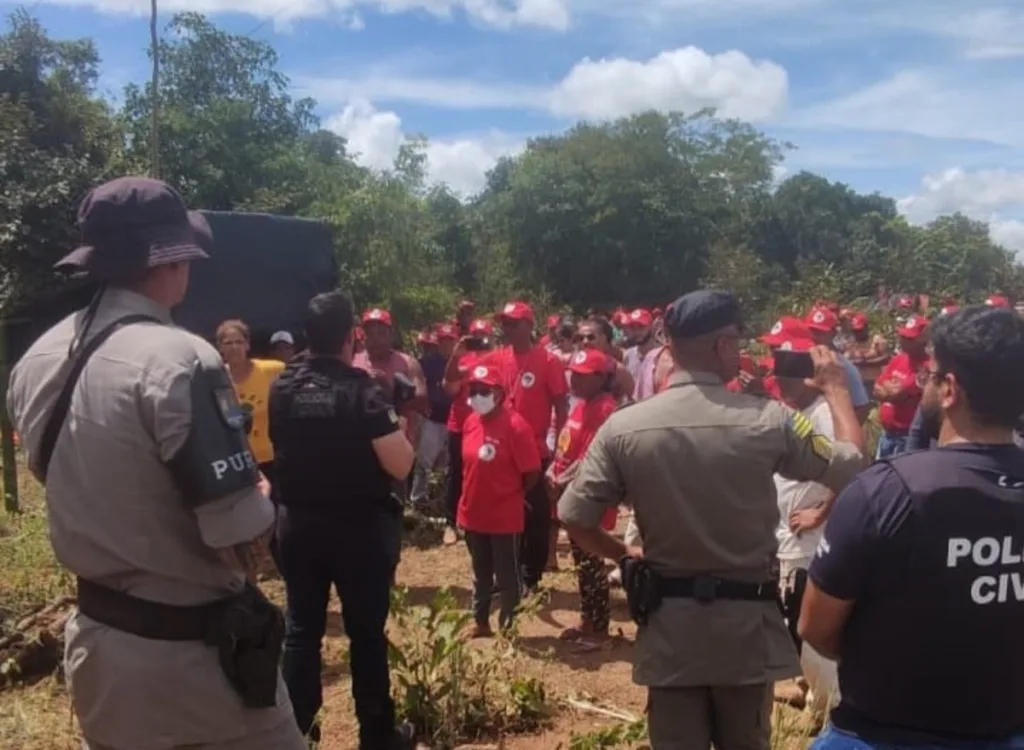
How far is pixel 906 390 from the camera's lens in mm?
7105

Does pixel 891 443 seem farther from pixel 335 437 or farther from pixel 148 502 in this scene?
pixel 148 502

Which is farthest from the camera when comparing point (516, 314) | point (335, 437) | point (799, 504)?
point (516, 314)

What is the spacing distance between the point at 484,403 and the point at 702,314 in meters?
3.02

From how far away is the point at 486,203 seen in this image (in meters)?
38.9

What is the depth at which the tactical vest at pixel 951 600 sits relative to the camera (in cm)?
211

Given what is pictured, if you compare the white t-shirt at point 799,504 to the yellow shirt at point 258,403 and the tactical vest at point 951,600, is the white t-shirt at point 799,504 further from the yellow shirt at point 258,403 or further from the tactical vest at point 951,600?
the yellow shirt at point 258,403

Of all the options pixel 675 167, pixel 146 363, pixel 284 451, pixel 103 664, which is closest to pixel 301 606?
pixel 284 451

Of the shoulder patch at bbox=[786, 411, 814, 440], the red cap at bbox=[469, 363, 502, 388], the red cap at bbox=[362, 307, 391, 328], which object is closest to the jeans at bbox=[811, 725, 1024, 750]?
the shoulder patch at bbox=[786, 411, 814, 440]

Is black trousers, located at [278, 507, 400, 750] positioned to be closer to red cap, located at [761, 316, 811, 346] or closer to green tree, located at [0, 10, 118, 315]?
red cap, located at [761, 316, 811, 346]

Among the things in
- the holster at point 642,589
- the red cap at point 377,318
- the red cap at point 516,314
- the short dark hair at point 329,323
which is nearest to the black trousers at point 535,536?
the red cap at point 516,314

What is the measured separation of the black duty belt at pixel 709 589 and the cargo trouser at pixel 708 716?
269 millimetres

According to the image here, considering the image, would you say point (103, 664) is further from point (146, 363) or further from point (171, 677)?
point (146, 363)

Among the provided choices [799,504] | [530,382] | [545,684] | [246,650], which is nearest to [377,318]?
[530,382]

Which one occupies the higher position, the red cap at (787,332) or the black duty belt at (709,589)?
the red cap at (787,332)
